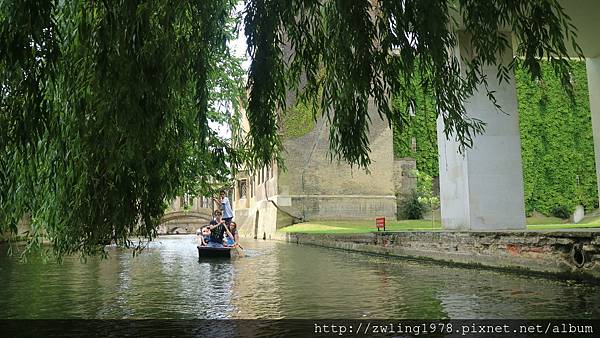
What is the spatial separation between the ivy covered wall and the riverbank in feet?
64.8

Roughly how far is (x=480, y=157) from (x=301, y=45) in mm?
7955

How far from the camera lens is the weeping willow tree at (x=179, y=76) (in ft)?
10.4

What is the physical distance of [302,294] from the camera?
21.0 ft

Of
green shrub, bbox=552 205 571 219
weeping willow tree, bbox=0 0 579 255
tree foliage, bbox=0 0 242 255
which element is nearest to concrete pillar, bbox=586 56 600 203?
weeping willow tree, bbox=0 0 579 255

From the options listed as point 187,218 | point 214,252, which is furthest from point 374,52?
point 187,218

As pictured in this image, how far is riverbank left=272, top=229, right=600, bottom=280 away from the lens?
6.42 metres

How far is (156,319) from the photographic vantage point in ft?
15.8

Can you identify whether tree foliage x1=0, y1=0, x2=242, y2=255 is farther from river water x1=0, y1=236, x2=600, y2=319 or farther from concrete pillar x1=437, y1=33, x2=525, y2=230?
concrete pillar x1=437, y1=33, x2=525, y2=230

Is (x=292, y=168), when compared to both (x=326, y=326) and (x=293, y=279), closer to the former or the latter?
(x=293, y=279)

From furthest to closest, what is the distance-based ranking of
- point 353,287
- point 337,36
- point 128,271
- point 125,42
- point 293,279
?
point 128,271 → point 293,279 → point 353,287 → point 337,36 → point 125,42

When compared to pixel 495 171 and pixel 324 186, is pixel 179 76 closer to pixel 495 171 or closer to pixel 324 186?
pixel 495 171

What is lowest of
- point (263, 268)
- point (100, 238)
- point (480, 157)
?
point (263, 268)

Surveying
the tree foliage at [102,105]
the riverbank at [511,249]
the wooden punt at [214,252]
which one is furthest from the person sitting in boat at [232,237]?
the tree foliage at [102,105]

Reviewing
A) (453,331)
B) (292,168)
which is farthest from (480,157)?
(292,168)
